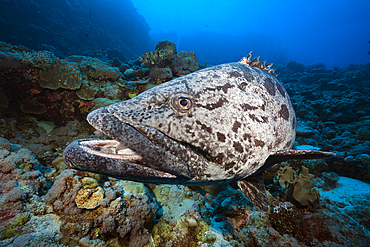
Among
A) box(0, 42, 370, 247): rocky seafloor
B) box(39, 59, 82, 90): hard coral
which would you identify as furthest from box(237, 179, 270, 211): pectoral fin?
box(39, 59, 82, 90): hard coral

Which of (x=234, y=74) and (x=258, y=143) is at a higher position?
(x=234, y=74)

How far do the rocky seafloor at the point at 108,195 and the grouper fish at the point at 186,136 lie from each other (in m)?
2.23

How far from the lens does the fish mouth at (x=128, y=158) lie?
1.20 meters

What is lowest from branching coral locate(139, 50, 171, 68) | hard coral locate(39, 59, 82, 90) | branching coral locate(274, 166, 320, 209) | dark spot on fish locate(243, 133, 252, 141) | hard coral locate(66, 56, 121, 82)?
branching coral locate(274, 166, 320, 209)

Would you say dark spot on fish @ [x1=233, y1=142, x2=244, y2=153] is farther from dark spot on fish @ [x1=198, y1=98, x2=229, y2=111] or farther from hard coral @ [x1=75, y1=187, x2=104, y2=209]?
hard coral @ [x1=75, y1=187, x2=104, y2=209]

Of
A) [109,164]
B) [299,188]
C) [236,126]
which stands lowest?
[299,188]

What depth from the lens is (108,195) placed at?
3131mm

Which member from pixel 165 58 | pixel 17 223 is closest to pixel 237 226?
pixel 17 223

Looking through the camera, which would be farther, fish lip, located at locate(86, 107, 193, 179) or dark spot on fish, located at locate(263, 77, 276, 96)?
dark spot on fish, located at locate(263, 77, 276, 96)

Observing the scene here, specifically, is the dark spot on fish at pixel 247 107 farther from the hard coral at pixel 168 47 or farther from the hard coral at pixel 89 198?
the hard coral at pixel 168 47

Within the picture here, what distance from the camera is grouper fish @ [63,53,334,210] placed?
1.24 metres

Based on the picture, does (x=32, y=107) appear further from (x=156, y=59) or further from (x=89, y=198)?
(x=156, y=59)

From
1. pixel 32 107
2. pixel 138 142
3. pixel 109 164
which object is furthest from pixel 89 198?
pixel 32 107

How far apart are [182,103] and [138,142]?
59 centimetres
